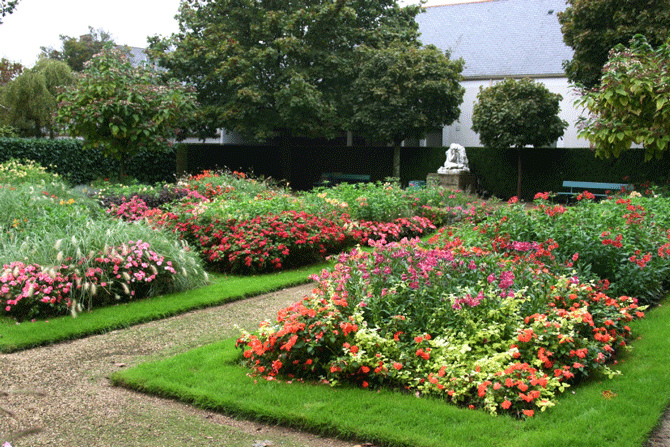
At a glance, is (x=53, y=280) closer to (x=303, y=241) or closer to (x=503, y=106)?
(x=303, y=241)

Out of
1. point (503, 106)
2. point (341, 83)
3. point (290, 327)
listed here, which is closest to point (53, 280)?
point (290, 327)

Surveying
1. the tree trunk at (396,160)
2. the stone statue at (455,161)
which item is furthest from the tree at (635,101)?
the tree trunk at (396,160)

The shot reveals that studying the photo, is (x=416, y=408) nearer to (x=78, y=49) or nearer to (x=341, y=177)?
(x=341, y=177)

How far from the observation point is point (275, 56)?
57.2 feet

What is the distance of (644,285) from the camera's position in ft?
19.1

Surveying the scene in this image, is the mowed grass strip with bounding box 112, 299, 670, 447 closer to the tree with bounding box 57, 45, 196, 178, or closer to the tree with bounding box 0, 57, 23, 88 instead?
the tree with bounding box 57, 45, 196, 178

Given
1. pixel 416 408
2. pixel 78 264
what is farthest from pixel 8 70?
pixel 416 408

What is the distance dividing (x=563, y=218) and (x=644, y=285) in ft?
4.07

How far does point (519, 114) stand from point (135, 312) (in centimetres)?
1261

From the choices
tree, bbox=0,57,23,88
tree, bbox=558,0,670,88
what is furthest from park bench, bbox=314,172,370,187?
tree, bbox=0,57,23,88

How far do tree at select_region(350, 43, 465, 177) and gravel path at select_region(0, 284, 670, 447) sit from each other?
1312 cm

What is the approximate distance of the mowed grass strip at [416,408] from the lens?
10.9 ft

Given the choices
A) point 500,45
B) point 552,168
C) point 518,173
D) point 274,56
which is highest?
point 500,45

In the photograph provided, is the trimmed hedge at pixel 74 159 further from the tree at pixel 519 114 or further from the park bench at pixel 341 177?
the tree at pixel 519 114
